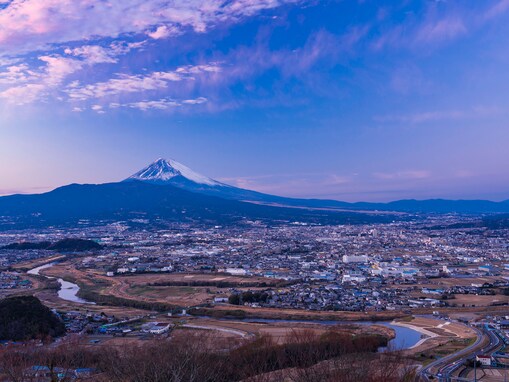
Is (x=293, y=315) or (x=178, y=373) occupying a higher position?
(x=178, y=373)

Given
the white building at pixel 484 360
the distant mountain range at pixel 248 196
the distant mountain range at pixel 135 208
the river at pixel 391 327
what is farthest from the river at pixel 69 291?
the distant mountain range at pixel 248 196

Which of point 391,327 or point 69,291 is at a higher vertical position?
point 391,327

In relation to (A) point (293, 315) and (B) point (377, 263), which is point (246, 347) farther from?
(B) point (377, 263)

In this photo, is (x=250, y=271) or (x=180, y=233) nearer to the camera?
(x=250, y=271)

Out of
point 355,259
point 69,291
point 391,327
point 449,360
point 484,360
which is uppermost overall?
point 355,259

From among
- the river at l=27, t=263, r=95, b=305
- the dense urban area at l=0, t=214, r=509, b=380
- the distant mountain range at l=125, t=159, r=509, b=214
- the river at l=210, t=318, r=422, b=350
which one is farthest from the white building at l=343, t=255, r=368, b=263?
the distant mountain range at l=125, t=159, r=509, b=214

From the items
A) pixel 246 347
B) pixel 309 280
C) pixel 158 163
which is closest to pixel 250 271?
pixel 309 280

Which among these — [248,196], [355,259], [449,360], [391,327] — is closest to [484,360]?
[449,360]

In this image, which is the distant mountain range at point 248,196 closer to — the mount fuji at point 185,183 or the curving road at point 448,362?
the mount fuji at point 185,183

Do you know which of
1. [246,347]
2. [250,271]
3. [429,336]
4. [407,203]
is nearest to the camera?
[246,347]

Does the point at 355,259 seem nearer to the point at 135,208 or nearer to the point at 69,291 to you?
the point at 69,291

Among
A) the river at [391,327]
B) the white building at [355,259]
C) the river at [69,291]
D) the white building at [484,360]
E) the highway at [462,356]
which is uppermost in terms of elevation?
the white building at [355,259]
